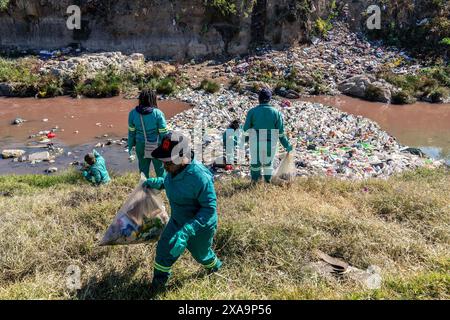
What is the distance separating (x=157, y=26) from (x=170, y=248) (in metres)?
16.6

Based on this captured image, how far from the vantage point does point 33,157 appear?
9234mm

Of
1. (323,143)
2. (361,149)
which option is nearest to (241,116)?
(323,143)

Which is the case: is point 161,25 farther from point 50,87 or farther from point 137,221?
point 137,221

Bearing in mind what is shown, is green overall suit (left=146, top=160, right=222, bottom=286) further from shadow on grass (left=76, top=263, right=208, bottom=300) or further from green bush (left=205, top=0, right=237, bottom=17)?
green bush (left=205, top=0, right=237, bottom=17)

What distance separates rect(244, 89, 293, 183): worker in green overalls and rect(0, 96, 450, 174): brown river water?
368 centimetres

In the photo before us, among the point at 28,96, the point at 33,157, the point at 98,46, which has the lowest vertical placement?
the point at 33,157

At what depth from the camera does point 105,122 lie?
40.0 feet

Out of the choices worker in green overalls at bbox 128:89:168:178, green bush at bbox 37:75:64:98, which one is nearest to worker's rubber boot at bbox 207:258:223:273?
worker in green overalls at bbox 128:89:168:178

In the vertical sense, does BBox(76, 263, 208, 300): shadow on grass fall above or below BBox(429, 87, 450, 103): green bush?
below

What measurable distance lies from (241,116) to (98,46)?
9.26m

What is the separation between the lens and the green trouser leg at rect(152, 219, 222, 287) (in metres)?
3.25
